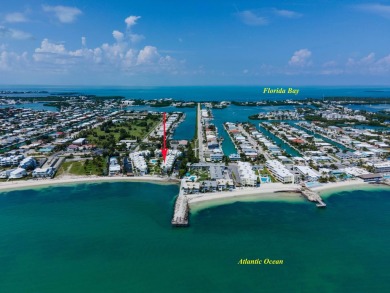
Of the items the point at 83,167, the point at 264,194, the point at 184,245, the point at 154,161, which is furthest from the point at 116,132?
the point at 184,245

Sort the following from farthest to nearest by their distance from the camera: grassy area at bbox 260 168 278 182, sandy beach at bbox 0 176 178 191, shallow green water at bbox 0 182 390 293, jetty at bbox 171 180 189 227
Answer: grassy area at bbox 260 168 278 182, sandy beach at bbox 0 176 178 191, jetty at bbox 171 180 189 227, shallow green water at bbox 0 182 390 293

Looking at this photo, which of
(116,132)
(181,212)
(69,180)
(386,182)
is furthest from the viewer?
(116,132)

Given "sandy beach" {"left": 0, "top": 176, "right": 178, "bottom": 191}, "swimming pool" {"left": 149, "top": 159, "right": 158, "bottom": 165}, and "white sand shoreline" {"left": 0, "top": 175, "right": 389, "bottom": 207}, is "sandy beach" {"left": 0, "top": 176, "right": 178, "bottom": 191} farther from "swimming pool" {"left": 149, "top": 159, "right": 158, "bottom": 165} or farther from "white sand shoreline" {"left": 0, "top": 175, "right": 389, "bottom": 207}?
"swimming pool" {"left": 149, "top": 159, "right": 158, "bottom": 165}

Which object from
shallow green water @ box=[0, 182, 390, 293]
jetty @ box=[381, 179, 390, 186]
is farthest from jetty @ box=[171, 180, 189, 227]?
jetty @ box=[381, 179, 390, 186]

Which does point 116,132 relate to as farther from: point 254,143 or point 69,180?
point 254,143

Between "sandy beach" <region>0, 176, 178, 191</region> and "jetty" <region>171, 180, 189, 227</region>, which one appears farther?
"sandy beach" <region>0, 176, 178, 191</region>

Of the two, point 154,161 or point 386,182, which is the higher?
point 154,161

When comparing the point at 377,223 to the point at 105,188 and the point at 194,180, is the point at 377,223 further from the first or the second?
the point at 105,188
